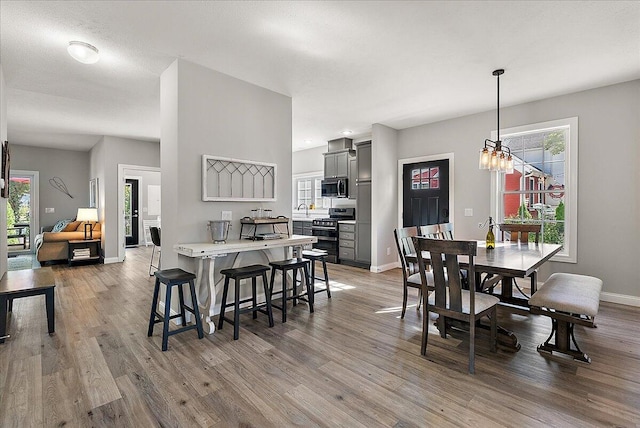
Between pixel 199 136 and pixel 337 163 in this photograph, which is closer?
pixel 199 136

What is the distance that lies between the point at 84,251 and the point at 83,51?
4800 mm

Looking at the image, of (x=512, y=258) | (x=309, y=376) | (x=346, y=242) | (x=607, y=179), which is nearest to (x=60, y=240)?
(x=346, y=242)

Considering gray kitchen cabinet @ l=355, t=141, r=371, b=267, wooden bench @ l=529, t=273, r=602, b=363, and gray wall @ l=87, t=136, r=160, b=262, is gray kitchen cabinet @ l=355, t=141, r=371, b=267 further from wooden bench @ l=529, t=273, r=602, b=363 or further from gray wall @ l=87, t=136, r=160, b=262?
gray wall @ l=87, t=136, r=160, b=262

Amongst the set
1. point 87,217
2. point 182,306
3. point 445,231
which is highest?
point 87,217

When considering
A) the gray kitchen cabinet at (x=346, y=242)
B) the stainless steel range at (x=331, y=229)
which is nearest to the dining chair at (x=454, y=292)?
the gray kitchen cabinet at (x=346, y=242)

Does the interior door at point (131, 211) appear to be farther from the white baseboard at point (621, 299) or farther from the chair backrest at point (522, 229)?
the white baseboard at point (621, 299)

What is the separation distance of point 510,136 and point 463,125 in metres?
0.71

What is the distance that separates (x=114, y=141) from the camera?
643 centimetres

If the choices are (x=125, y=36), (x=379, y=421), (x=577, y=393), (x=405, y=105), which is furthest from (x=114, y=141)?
(x=577, y=393)

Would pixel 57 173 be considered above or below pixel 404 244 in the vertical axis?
above

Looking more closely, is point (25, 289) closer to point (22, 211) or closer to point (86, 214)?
point (86, 214)

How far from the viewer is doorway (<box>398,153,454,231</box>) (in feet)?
17.1

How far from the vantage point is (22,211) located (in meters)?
7.38

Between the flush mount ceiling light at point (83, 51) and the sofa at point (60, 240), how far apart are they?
15.6 ft
